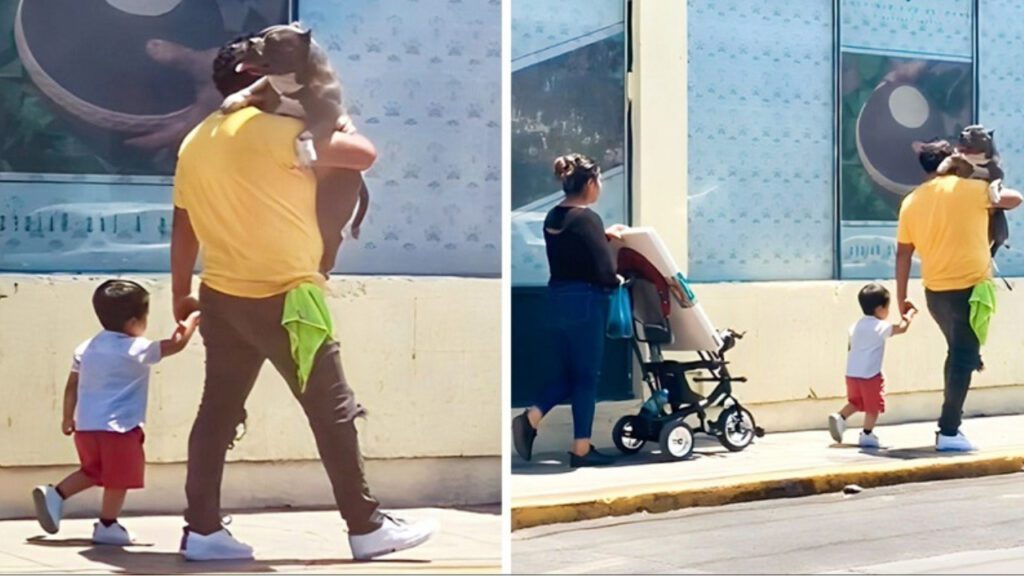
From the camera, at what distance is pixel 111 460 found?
23.2 feet

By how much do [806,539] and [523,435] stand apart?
2.12 meters

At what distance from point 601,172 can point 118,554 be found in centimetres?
481

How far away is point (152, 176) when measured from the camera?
7.25 m

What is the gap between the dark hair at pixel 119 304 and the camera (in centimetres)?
711

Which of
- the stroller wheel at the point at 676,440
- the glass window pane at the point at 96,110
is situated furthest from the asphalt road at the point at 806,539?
the glass window pane at the point at 96,110

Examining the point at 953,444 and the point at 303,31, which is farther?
the point at 953,444

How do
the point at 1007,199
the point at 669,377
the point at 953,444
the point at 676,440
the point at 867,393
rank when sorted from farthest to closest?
the point at 1007,199
the point at 867,393
the point at 953,444
the point at 669,377
the point at 676,440


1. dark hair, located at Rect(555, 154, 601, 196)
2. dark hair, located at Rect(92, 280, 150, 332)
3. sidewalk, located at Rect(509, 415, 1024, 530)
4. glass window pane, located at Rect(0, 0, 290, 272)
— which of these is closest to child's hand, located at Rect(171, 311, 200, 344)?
dark hair, located at Rect(92, 280, 150, 332)

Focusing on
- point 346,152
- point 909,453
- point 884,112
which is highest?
point 884,112

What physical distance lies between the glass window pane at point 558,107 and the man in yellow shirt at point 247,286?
333 centimetres

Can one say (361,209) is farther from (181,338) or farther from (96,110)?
(96,110)

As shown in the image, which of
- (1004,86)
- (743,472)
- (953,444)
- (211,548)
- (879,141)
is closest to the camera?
(211,548)

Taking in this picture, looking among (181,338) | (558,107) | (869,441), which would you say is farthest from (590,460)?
(181,338)

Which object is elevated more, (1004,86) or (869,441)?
(1004,86)
